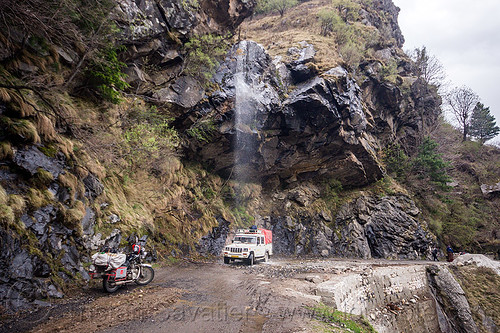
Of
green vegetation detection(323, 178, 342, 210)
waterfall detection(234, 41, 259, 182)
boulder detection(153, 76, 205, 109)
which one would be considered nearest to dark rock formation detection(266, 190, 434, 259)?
green vegetation detection(323, 178, 342, 210)

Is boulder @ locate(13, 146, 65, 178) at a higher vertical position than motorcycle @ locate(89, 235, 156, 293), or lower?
higher

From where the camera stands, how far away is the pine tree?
132 feet

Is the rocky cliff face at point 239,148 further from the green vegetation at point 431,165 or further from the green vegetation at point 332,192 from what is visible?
the green vegetation at point 431,165

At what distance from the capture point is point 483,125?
4025 centimetres

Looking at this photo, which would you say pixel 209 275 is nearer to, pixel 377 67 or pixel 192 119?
pixel 192 119

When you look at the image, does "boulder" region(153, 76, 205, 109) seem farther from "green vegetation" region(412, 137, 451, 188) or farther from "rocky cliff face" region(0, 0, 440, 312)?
"green vegetation" region(412, 137, 451, 188)

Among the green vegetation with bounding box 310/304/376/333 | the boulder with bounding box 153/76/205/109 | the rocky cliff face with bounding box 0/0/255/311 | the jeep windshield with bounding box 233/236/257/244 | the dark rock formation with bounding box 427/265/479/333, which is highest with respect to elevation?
the boulder with bounding box 153/76/205/109

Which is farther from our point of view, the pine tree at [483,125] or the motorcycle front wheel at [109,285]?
the pine tree at [483,125]

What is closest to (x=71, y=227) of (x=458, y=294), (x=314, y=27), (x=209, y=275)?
(x=209, y=275)

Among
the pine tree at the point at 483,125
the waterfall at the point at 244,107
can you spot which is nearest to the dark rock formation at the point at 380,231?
the waterfall at the point at 244,107

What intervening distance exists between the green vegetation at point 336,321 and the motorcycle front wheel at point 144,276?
478 centimetres

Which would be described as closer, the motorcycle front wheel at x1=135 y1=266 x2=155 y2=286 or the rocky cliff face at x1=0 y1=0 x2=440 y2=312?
the rocky cliff face at x1=0 y1=0 x2=440 y2=312

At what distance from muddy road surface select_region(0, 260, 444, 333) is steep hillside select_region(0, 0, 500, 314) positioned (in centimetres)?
96

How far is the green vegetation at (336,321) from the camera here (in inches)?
189
